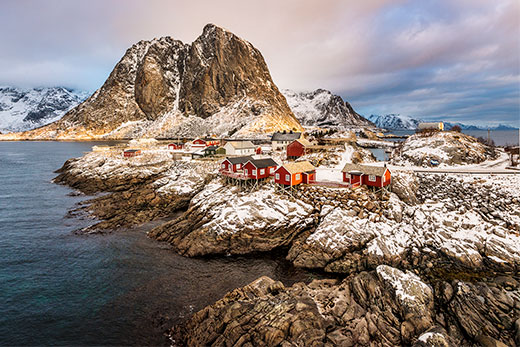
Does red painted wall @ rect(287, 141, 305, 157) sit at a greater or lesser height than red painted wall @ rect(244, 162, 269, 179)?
greater

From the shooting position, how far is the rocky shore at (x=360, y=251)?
627 inches

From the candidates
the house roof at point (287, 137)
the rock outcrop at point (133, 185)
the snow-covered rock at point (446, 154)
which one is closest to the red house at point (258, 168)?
the rock outcrop at point (133, 185)

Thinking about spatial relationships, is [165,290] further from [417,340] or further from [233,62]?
[233,62]

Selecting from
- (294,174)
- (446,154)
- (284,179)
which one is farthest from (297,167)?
(446,154)

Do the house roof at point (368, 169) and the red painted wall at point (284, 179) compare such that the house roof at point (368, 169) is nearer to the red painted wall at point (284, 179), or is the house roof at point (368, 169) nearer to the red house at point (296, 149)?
the red painted wall at point (284, 179)

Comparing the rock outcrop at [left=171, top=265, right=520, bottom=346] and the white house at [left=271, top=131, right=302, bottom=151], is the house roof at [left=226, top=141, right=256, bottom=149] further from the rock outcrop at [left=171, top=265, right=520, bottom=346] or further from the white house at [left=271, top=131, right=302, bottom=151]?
the rock outcrop at [left=171, top=265, right=520, bottom=346]

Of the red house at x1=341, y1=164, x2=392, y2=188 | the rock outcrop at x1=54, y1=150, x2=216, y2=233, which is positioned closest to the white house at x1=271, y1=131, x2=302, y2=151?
the rock outcrop at x1=54, y1=150, x2=216, y2=233

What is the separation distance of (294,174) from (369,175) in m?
9.66

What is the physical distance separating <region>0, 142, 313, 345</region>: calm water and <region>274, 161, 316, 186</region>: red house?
12080 mm

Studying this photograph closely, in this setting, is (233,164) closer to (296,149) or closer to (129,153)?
(296,149)

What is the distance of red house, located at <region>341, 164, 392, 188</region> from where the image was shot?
32781 millimetres

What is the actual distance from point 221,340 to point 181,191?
106ft

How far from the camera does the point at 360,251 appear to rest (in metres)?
25.4

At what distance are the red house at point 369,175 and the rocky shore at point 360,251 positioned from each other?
1422 mm
